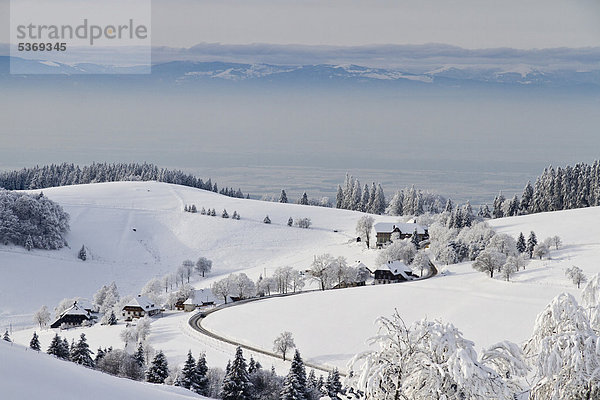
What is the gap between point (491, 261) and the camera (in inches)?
2517

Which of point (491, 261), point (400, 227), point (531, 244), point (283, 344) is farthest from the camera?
point (400, 227)

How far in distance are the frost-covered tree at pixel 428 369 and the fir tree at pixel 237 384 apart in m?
20.7

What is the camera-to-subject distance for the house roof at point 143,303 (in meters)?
65.3

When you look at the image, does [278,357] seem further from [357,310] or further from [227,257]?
[227,257]

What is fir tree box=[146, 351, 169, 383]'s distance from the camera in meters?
35.9

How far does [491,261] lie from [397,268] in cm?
1335

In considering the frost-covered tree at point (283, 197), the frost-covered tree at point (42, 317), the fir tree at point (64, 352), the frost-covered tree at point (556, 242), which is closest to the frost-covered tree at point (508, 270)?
the frost-covered tree at point (556, 242)

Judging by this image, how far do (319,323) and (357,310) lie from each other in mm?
4585

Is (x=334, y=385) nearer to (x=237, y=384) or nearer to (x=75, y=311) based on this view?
(x=237, y=384)

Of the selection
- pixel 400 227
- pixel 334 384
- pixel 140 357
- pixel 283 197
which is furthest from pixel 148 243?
pixel 334 384

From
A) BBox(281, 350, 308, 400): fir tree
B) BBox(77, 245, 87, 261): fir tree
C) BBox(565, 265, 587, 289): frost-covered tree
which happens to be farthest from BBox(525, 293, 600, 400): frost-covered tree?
BBox(77, 245, 87, 261): fir tree

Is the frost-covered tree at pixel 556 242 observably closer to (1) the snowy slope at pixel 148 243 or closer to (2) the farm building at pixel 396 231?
(2) the farm building at pixel 396 231

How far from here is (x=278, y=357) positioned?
43.6 m

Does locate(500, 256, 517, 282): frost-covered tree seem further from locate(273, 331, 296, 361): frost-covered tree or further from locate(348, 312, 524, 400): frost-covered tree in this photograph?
locate(348, 312, 524, 400): frost-covered tree
